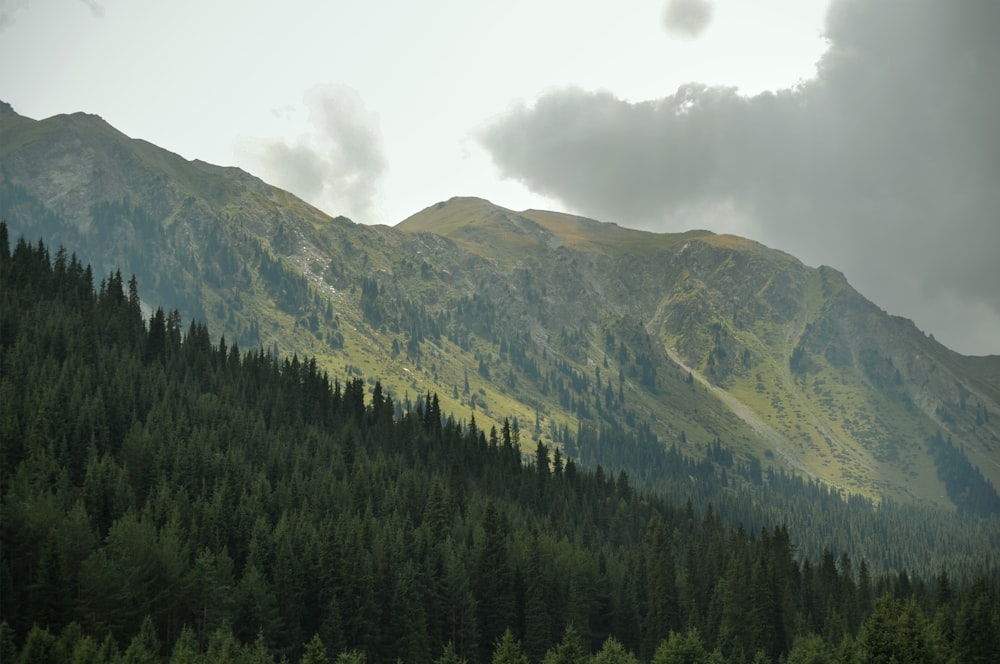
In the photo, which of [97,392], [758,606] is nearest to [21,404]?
[97,392]

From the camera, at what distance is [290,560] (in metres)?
107

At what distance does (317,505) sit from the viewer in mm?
131625

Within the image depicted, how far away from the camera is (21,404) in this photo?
12988 cm

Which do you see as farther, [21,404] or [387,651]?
[21,404]

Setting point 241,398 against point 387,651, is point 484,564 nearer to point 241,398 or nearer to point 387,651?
→ point 387,651

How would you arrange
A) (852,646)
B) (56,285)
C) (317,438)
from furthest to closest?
(56,285) < (317,438) < (852,646)

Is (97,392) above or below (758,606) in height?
above

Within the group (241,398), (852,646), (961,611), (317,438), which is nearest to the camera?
(852,646)

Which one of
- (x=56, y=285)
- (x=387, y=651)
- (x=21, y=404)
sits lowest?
(x=387, y=651)

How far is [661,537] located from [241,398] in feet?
282

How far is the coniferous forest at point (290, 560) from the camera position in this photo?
294ft

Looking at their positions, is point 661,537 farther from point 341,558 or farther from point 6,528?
point 6,528

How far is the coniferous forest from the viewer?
89.6 meters

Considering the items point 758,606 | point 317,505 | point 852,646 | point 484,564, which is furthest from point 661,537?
point 317,505
